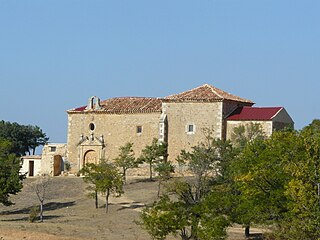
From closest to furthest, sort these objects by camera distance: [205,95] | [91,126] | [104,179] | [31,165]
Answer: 1. [104,179]
2. [205,95]
3. [91,126]
4. [31,165]

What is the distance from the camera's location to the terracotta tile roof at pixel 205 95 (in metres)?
66.6

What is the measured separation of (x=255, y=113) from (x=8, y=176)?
813 inches

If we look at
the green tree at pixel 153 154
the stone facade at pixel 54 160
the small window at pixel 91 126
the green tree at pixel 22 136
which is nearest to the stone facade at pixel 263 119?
the green tree at pixel 153 154

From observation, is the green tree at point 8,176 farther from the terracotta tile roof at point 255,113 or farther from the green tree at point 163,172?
the terracotta tile roof at point 255,113

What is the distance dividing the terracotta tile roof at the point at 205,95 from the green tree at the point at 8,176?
15085 millimetres

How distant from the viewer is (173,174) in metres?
66.4

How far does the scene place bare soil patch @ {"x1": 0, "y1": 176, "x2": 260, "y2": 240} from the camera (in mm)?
43969

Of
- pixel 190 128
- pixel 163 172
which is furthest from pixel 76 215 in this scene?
pixel 190 128

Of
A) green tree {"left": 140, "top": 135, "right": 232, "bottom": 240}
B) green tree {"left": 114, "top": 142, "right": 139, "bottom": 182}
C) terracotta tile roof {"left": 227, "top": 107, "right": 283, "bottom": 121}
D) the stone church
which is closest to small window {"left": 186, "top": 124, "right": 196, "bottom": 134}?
the stone church

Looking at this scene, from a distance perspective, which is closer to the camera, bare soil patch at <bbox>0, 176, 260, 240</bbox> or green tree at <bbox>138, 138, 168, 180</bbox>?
bare soil patch at <bbox>0, 176, 260, 240</bbox>

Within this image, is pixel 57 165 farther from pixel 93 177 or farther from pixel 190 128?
pixel 93 177

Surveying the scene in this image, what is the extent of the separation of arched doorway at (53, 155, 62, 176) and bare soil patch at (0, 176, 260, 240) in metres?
2.32

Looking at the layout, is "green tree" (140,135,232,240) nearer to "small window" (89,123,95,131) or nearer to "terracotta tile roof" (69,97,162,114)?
"terracotta tile roof" (69,97,162,114)

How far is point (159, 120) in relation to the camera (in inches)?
2697
